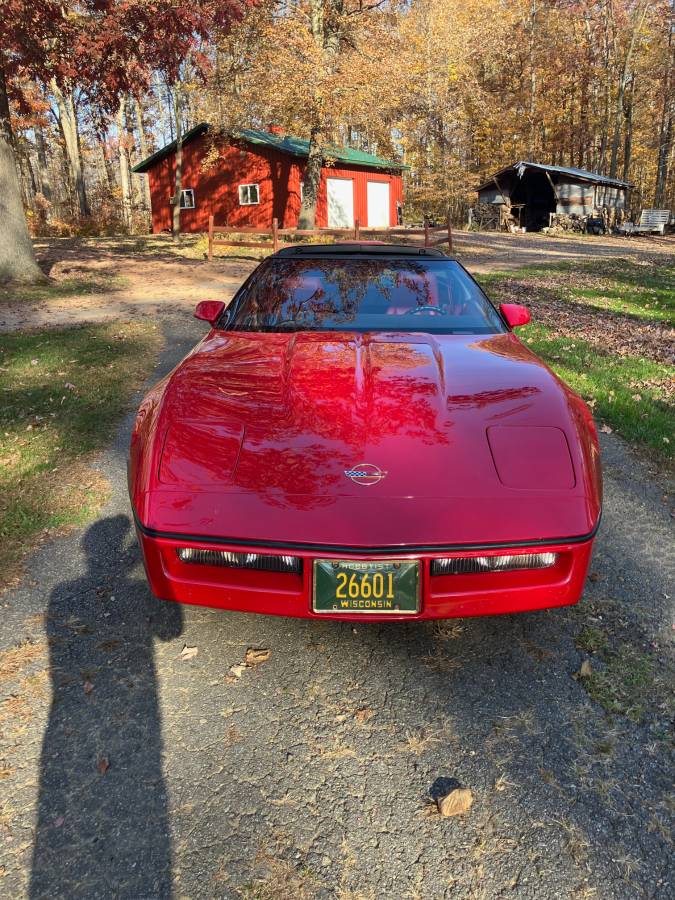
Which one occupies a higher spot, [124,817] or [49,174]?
[49,174]

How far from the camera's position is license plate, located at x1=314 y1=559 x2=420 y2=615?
1.94m

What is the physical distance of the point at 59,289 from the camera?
1182 centimetres

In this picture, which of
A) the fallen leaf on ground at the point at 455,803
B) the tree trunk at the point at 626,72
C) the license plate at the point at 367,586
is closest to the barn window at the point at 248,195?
the tree trunk at the point at 626,72

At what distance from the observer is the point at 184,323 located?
30.2 ft

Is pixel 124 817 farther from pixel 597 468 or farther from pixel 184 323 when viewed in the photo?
pixel 184 323

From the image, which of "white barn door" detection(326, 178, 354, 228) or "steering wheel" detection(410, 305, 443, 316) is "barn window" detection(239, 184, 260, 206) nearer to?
"white barn door" detection(326, 178, 354, 228)

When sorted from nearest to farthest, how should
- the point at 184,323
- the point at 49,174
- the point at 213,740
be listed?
the point at 213,740 < the point at 184,323 < the point at 49,174

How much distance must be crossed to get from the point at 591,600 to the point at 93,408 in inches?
172

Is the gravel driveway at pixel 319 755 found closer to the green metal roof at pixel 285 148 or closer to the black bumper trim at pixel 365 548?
the black bumper trim at pixel 365 548

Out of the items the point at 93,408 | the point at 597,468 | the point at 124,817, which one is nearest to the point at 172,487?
the point at 124,817

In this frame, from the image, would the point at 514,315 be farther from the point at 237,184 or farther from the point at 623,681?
the point at 237,184

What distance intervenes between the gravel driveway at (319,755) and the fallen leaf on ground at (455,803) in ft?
0.07

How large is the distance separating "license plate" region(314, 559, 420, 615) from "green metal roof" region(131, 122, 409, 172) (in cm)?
2571

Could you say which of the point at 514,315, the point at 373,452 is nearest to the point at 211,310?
the point at 514,315
